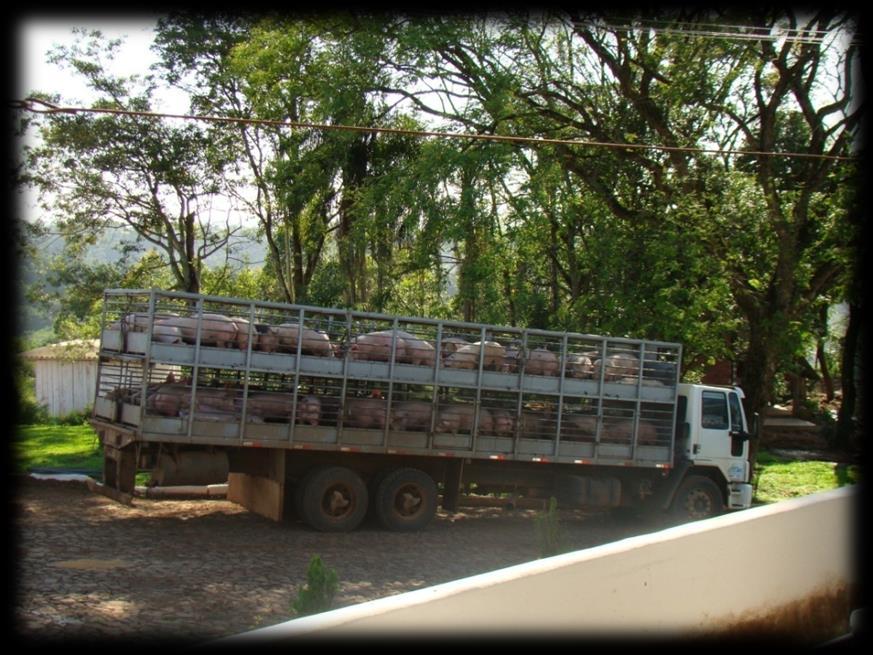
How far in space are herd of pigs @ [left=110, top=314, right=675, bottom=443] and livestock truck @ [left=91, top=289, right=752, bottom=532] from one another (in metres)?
0.02

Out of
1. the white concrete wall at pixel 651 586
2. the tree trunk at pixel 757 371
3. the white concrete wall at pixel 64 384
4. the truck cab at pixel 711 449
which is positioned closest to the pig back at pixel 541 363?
the truck cab at pixel 711 449

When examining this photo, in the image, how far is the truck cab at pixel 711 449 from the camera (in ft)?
47.2

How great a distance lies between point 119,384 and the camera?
1194 centimetres

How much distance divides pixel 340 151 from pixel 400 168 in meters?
1.84

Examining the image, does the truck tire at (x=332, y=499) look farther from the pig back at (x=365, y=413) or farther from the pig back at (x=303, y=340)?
the pig back at (x=303, y=340)

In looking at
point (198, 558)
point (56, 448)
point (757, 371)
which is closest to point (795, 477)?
point (757, 371)

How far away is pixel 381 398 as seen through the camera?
491 inches

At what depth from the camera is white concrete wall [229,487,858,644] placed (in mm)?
4488

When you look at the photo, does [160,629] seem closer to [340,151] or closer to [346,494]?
[346,494]

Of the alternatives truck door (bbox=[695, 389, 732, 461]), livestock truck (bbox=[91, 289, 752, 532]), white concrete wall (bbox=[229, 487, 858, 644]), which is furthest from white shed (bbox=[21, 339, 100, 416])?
white concrete wall (bbox=[229, 487, 858, 644])

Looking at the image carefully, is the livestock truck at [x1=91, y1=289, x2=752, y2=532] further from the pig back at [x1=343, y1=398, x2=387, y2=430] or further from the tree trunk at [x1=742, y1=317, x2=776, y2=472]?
the tree trunk at [x1=742, y1=317, x2=776, y2=472]

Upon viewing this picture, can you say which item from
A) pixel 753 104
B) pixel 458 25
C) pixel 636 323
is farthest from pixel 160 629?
pixel 753 104

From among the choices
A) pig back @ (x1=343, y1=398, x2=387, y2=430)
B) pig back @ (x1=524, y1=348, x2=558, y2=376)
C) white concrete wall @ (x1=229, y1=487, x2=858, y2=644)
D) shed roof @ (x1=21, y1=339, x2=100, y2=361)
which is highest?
pig back @ (x1=524, y1=348, x2=558, y2=376)

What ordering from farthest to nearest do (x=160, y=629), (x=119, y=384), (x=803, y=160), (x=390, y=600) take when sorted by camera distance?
(x=803, y=160), (x=119, y=384), (x=160, y=629), (x=390, y=600)
